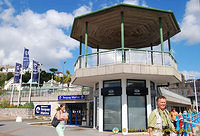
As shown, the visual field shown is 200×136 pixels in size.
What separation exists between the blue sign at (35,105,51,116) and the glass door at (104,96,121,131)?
16.4 metres

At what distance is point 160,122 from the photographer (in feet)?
14.1

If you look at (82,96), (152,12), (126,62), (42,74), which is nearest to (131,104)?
Answer: (126,62)

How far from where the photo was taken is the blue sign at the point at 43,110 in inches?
1110

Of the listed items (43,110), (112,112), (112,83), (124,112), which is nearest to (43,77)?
(43,110)

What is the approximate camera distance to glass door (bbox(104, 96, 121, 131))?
1366 centimetres

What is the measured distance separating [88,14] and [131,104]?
7.59 m

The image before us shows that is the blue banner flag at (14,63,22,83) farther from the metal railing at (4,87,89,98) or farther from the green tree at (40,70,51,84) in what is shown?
the green tree at (40,70,51,84)

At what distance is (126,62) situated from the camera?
12.6 metres

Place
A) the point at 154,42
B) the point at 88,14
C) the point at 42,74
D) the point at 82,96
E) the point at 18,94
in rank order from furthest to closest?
the point at 42,74 < the point at 18,94 < the point at 82,96 < the point at 154,42 < the point at 88,14

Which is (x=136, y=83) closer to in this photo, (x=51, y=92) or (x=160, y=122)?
(x=160, y=122)

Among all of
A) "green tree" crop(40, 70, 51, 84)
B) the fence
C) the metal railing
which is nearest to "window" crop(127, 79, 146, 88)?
the fence

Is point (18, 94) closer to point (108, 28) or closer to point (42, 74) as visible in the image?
point (108, 28)

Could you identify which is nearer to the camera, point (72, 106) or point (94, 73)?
point (94, 73)

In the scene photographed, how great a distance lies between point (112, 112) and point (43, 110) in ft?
61.2
